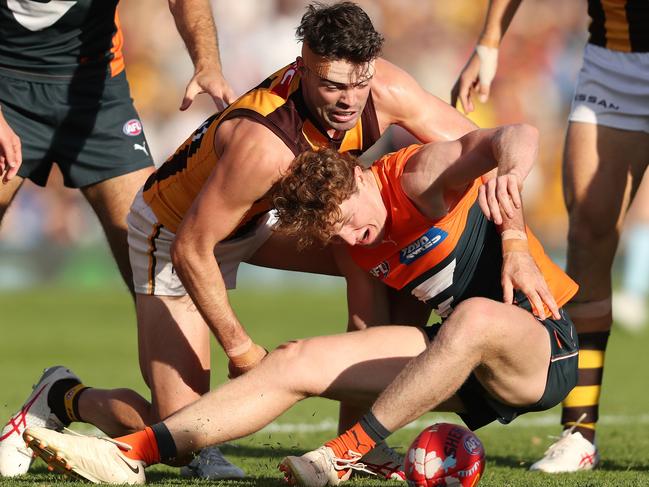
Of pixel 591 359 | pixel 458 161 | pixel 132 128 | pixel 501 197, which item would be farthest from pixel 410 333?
pixel 132 128

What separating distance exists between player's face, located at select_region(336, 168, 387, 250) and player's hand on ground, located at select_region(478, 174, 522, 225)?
1.79ft

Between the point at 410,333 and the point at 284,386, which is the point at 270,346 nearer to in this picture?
the point at 410,333

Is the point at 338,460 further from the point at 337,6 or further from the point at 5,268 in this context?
the point at 5,268

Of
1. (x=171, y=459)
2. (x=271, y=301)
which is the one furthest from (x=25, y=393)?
(x=271, y=301)

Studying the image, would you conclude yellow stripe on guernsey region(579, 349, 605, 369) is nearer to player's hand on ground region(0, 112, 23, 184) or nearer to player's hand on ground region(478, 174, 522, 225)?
player's hand on ground region(478, 174, 522, 225)

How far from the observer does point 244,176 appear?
4.57 metres

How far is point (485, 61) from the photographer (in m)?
6.19

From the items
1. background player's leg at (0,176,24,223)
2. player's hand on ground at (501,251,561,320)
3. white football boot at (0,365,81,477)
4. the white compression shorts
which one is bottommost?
white football boot at (0,365,81,477)

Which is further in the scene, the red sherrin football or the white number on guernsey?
the white number on guernsey

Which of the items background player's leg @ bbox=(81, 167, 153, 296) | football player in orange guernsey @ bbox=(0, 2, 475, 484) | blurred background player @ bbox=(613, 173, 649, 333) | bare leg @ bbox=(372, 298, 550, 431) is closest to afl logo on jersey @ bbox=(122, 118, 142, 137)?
background player's leg @ bbox=(81, 167, 153, 296)

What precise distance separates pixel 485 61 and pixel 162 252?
2.01m

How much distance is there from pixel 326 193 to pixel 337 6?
794 millimetres

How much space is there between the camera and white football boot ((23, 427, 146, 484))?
4441 mm

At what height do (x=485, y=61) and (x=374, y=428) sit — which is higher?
(x=485, y=61)
